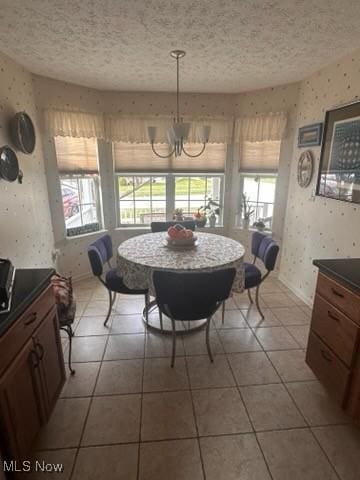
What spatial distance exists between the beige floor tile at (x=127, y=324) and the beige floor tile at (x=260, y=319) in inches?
42.8

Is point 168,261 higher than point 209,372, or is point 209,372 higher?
point 168,261

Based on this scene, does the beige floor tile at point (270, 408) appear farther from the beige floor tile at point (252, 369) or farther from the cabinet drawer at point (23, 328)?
the cabinet drawer at point (23, 328)

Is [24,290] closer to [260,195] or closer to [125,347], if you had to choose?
[125,347]

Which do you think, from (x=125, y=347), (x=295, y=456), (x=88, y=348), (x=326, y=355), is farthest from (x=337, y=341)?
(x=88, y=348)

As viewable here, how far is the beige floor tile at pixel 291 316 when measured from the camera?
8.91 feet

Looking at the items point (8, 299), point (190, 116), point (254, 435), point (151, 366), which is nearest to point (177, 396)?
point (151, 366)

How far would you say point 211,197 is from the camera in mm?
4062

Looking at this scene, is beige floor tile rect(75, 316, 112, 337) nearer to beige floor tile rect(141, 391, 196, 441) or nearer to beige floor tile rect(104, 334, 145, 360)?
beige floor tile rect(104, 334, 145, 360)

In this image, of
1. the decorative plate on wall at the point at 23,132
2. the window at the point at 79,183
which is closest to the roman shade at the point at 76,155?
the window at the point at 79,183

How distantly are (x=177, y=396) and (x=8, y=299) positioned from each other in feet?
4.18

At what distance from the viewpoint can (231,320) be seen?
2.76m

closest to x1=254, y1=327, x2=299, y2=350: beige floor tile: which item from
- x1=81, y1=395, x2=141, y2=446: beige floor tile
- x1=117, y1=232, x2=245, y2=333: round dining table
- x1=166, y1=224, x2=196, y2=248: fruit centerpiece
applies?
x1=117, y1=232, x2=245, y2=333: round dining table

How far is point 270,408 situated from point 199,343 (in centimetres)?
79

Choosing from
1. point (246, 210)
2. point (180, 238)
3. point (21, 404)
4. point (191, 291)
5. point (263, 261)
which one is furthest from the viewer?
point (246, 210)
